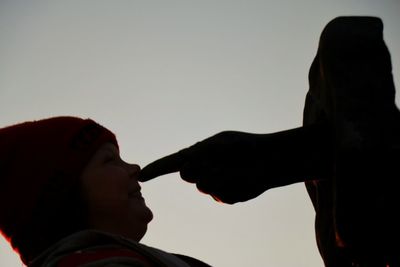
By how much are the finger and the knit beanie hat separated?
483 millimetres

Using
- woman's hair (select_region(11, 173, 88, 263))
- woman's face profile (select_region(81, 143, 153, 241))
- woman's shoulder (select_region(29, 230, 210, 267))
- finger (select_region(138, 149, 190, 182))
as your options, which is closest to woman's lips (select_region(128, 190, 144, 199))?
woman's face profile (select_region(81, 143, 153, 241))

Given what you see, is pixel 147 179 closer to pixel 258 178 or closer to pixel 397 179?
A: pixel 258 178

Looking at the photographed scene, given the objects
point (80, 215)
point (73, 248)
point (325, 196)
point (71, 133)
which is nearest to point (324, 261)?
point (325, 196)

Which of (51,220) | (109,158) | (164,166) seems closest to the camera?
(164,166)

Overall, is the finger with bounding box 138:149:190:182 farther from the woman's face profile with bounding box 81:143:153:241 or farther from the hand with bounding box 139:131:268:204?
the woman's face profile with bounding box 81:143:153:241

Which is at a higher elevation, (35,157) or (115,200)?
(35,157)

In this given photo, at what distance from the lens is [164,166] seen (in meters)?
1.07

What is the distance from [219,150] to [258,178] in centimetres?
8

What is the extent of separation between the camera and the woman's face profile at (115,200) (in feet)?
4.93

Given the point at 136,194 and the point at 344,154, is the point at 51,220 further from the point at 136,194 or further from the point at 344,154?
the point at 344,154

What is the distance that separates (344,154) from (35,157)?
1.02 metres

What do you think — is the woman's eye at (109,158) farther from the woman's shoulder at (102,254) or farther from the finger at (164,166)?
the finger at (164,166)

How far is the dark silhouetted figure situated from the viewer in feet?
2.76

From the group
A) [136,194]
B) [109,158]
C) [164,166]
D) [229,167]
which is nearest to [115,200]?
[136,194]
